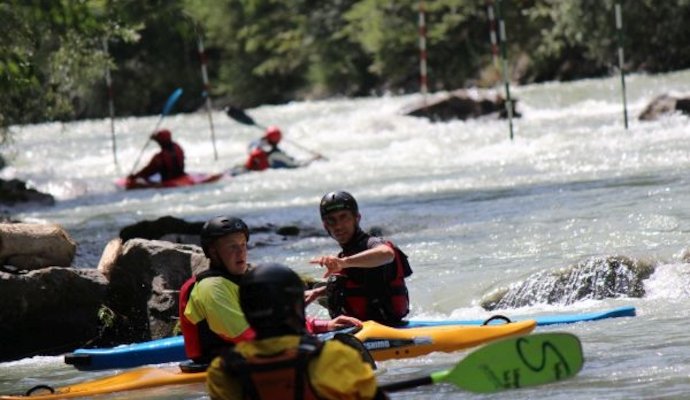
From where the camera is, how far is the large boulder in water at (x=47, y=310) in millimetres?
7961

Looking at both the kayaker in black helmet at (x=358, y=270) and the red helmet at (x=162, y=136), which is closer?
the kayaker in black helmet at (x=358, y=270)

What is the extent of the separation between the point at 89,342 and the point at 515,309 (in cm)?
229

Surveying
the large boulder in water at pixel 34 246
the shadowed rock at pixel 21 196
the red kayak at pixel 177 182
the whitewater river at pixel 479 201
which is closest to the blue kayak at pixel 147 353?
the whitewater river at pixel 479 201

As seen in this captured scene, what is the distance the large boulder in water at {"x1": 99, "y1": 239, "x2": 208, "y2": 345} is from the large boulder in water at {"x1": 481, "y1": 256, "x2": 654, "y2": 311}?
1.66m

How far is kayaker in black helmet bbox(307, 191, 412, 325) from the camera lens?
629 centimetres

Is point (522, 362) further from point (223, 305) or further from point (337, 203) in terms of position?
point (337, 203)

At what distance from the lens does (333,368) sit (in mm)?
3680

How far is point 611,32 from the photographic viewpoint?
26406 millimetres

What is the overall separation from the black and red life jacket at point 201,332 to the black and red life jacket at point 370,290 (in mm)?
916

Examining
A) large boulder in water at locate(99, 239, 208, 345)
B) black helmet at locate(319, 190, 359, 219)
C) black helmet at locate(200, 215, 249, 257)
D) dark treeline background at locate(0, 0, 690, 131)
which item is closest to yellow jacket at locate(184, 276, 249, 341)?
black helmet at locate(200, 215, 249, 257)

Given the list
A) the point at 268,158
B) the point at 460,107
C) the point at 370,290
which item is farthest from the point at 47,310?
the point at 460,107

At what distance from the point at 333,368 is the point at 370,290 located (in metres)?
2.94

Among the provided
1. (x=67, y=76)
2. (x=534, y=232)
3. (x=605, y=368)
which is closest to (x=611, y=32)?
(x=67, y=76)

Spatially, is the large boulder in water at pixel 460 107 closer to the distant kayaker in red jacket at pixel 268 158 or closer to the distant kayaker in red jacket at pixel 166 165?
the distant kayaker in red jacket at pixel 268 158
